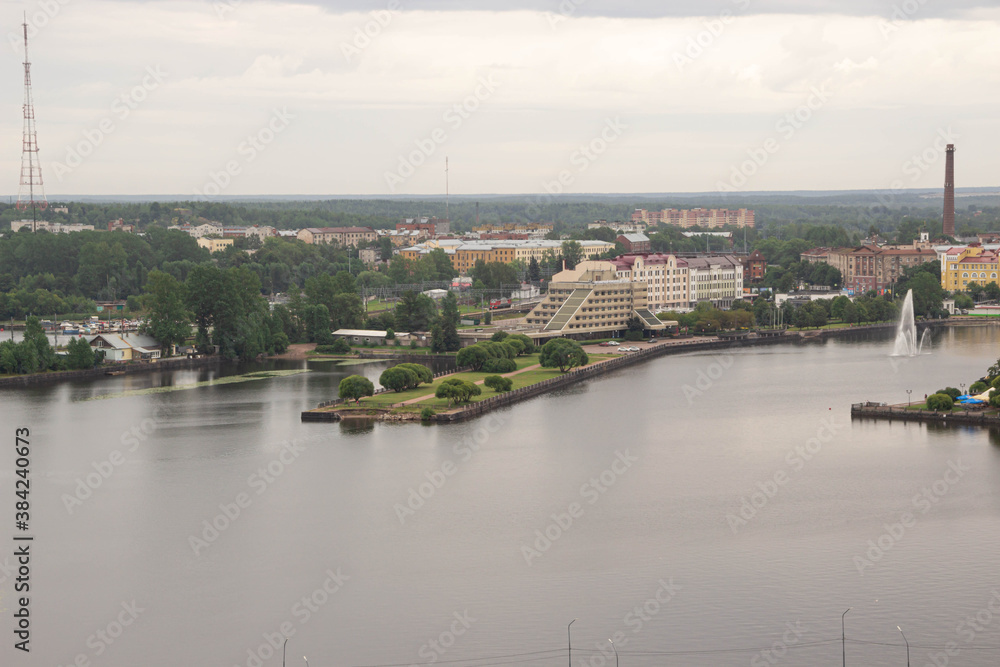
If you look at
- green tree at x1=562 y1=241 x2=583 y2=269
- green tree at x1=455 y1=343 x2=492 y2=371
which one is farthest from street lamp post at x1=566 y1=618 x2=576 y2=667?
green tree at x1=562 y1=241 x2=583 y2=269

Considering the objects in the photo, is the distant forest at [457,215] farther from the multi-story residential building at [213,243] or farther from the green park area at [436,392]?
the green park area at [436,392]

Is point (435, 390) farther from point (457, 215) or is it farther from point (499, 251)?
point (457, 215)

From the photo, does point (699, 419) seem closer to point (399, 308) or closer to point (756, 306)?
point (399, 308)

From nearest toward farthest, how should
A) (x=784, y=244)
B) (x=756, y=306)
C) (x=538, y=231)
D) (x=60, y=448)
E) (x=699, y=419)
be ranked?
(x=60, y=448), (x=699, y=419), (x=756, y=306), (x=784, y=244), (x=538, y=231)

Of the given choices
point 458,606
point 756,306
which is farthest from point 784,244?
point 458,606

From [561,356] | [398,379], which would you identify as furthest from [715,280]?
[398,379]

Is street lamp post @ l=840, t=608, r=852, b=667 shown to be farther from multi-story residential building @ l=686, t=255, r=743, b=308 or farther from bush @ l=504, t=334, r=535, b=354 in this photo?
multi-story residential building @ l=686, t=255, r=743, b=308
